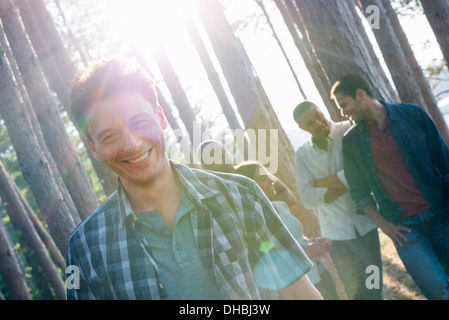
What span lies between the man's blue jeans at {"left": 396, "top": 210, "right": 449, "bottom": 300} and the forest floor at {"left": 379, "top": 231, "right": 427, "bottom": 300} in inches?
89.6

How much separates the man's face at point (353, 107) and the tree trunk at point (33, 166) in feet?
15.7

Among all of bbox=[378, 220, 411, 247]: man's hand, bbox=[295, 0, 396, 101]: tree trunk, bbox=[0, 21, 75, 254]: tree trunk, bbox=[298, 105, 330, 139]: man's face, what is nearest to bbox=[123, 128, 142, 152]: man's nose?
bbox=[378, 220, 411, 247]: man's hand

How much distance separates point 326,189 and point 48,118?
15.4 feet

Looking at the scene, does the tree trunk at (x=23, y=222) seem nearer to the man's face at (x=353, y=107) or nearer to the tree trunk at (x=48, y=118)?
the tree trunk at (x=48, y=118)

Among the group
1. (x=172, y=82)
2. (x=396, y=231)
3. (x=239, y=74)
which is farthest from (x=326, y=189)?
(x=172, y=82)

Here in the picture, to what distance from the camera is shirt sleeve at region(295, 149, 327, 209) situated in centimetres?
399

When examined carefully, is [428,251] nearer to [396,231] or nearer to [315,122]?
[396,231]

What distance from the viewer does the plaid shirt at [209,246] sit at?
5.20ft

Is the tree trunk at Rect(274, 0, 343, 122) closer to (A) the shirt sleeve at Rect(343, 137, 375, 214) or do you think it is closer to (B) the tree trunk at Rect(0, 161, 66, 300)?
(A) the shirt sleeve at Rect(343, 137, 375, 214)

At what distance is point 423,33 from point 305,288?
1865 centimetres

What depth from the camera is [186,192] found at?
177cm

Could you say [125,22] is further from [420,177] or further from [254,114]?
[420,177]

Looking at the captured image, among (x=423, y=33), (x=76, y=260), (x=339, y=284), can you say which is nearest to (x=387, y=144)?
(x=339, y=284)

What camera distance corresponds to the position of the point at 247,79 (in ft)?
18.7
